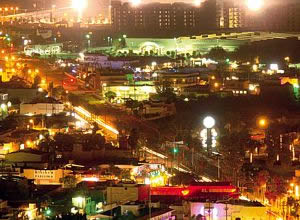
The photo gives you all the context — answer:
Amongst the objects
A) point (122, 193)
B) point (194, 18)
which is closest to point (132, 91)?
point (122, 193)

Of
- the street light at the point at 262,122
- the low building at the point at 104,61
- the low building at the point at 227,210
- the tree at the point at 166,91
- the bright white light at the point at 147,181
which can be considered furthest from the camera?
the low building at the point at 104,61

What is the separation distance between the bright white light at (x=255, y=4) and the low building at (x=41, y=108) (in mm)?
15177

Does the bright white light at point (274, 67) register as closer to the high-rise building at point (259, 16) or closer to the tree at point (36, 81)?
the tree at point (36, 81)

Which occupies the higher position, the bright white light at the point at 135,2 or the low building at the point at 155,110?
the bright white light at the point at 135,2

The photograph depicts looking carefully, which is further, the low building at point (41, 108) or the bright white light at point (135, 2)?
the bright white light at point (135, 2)

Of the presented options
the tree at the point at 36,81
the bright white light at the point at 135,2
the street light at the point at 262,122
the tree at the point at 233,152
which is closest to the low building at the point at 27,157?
the tree at the point at 233,152

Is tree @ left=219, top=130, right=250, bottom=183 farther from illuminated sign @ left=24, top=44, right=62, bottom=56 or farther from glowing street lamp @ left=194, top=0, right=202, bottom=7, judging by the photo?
glowing street lamp @ left=194, top=0, right=202, bottom=7

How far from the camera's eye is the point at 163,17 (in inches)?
875

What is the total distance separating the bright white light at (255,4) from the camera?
24.3 metres

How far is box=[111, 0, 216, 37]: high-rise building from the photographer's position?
71.5 feet

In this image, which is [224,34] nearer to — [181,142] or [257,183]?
[181,142]

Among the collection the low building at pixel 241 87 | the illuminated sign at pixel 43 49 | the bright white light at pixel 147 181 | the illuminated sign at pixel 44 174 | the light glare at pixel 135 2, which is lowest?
the bright white light at pixel 147 181

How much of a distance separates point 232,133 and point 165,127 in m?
0.92

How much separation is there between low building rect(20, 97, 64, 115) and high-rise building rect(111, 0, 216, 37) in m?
12.0
